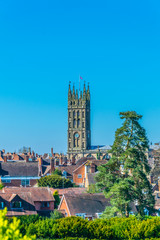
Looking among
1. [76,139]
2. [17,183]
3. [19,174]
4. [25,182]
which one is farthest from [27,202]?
[76,139]

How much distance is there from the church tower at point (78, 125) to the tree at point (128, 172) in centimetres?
12680

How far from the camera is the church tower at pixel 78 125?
566 ft

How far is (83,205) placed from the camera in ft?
165

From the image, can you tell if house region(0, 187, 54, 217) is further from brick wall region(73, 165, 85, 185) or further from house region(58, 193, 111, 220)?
brick wall region(73, 165, 85, 185)

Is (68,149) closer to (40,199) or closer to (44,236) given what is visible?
(40,199)

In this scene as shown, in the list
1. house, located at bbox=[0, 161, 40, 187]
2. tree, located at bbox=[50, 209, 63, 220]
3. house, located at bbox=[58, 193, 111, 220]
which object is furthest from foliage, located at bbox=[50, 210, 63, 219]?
house, located at bbox=[0, 161, 40, 187]

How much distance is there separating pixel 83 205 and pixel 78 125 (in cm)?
12551

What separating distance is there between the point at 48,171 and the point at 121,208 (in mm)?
47530

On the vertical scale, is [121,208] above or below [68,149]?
below

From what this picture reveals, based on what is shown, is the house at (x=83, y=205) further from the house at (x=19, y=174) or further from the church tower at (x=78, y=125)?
the church tower at (x=78, y=125)

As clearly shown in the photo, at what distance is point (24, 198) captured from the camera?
1923 inches

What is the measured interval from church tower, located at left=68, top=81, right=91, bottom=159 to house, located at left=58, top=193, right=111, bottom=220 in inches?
4641

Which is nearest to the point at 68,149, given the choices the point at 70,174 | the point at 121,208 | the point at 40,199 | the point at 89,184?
the point at 70,174

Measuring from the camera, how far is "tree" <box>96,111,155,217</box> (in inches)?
1608
